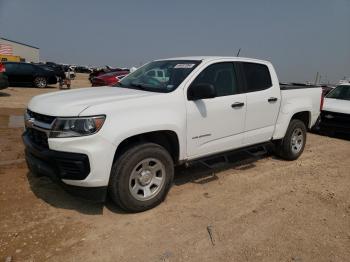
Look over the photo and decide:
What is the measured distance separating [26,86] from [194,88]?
18108mm

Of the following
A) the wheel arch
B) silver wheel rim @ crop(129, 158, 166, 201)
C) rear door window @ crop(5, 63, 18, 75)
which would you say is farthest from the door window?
rear door window @ crop(5, 63, 18, 75)

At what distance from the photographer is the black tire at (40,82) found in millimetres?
19516

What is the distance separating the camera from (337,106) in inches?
365

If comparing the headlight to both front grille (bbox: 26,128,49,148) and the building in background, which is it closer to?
front grille (bbox: 26,128,49,148)

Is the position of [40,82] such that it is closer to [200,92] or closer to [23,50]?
[200,92]

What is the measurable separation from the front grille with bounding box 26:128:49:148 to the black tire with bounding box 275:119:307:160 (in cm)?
414

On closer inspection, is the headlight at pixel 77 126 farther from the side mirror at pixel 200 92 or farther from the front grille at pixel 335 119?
the front grille at pixel 335 119

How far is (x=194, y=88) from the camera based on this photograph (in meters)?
4.30

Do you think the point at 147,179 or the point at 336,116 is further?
the point at 336,116

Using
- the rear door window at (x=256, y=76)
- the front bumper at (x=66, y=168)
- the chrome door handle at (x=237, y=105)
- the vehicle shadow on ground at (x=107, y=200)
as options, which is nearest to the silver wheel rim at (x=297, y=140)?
the vehicle shadow on ground at (x=107, y=200)

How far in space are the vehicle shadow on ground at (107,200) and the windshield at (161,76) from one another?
112 centimetres

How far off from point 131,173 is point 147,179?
31 centimetres

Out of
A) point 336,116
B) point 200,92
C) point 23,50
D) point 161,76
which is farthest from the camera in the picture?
point 23,50

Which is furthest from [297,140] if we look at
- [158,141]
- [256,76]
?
[158,141]
